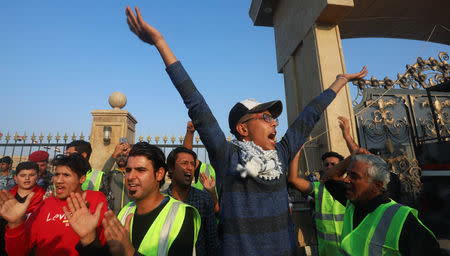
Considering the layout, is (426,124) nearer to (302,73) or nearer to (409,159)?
(409,159)

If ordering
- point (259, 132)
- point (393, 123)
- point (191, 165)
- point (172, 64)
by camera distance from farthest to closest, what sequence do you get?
1. point (393, 123)
2. point (191, 165)
3. point (259, 132)
4. point (172, 64)

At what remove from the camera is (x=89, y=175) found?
359 cm

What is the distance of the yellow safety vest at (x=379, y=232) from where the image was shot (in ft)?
4.75

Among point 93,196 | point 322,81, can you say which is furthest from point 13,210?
point 322,81

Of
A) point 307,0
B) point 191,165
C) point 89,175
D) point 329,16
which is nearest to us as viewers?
point 191,165

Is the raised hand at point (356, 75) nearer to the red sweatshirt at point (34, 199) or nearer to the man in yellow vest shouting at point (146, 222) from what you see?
the man in yellow vest shouting at point (146, 222)

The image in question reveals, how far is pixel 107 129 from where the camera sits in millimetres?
6941

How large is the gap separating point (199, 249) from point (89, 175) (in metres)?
2.32

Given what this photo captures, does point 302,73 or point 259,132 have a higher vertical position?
point 302,73

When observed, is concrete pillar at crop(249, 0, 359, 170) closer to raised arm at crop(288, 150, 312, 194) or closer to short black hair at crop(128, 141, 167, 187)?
raised arm at crop(288, 150, 312, 194)

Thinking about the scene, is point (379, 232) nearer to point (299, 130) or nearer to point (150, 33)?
point (299, 130)

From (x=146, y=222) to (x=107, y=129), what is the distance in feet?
20.0

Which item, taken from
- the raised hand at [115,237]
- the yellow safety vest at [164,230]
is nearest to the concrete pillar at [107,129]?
the yellow safety vest at [164,230]

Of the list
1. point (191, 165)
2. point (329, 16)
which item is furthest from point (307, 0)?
point (191, 165)
